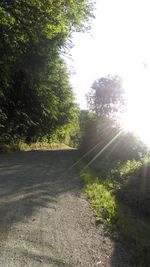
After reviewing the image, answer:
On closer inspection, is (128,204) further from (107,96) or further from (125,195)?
(107,96)

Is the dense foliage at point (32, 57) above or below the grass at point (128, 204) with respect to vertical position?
above

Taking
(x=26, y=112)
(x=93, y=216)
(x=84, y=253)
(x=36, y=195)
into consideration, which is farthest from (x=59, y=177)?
(x=26, y=112)

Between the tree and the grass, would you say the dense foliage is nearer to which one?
the grass

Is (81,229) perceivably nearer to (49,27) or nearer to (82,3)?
(49,27)

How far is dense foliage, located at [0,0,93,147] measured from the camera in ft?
45.4

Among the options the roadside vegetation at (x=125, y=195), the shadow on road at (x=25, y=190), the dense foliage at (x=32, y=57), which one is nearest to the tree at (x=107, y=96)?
the dense foliage at (x=32, y=57)

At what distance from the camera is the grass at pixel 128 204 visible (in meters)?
6.52

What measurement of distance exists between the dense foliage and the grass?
7.00 m

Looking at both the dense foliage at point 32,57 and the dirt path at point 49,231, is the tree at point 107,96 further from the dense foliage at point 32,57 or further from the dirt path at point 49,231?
the dirt path at point 49,231

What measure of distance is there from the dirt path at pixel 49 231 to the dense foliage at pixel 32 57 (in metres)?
7.38

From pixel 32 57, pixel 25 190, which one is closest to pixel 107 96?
pixel 32 57

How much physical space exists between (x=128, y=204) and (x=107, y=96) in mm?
64921

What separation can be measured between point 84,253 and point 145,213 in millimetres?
4329

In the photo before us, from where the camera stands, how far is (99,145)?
2570cm
